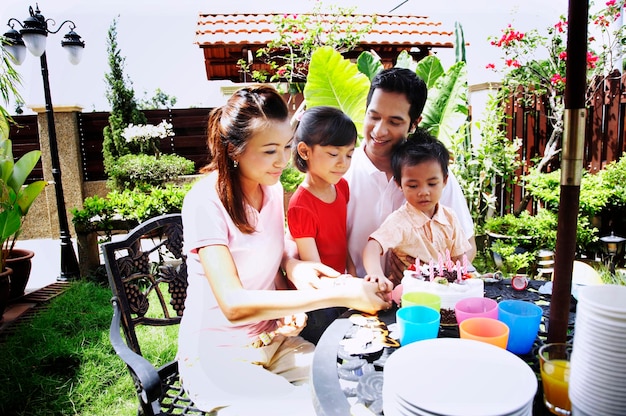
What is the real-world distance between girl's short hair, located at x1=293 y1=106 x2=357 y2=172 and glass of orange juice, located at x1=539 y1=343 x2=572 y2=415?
3.05ft

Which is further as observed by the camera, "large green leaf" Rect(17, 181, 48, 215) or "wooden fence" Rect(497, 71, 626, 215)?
"wooden fence" Rect(497, 71, 626, 215)

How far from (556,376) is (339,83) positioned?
1.99m

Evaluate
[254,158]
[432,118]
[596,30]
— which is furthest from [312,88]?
[596,30]

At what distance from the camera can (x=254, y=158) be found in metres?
1.26

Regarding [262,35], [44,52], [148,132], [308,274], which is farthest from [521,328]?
[148,132]

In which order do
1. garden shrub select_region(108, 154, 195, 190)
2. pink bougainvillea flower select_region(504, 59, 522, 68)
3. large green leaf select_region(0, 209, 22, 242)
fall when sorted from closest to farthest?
large green leaf select_region(0, 209, 22, 242) → pink bougainvillea flower select_region(504, 59, 522, 68) → garden shrub select_region(108, 154, 195, 190)

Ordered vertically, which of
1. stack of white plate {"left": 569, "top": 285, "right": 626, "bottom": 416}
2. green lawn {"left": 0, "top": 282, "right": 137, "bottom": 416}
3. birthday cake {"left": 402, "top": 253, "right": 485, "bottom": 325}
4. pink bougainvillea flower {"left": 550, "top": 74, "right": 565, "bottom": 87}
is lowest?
green lawn {"left": 0, "top": 282, "right": 137, "bottom": 416}

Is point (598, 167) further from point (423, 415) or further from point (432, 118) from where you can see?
point (423, 415)

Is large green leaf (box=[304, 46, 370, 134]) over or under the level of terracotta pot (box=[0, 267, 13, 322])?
over

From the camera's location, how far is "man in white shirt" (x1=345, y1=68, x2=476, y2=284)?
1.66m

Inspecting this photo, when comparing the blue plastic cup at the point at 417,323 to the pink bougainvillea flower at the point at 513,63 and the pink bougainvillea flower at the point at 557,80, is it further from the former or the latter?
the pink bougainvillea flower at the point at 513,63

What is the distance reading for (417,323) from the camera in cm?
106

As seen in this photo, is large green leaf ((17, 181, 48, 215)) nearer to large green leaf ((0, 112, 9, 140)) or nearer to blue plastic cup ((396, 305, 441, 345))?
large green leaf ((0, 112, 9, 140))

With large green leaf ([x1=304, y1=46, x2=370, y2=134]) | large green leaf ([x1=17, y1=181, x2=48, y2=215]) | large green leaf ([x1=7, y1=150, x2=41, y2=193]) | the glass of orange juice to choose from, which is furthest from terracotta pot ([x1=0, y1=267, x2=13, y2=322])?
the glass of orange juice
